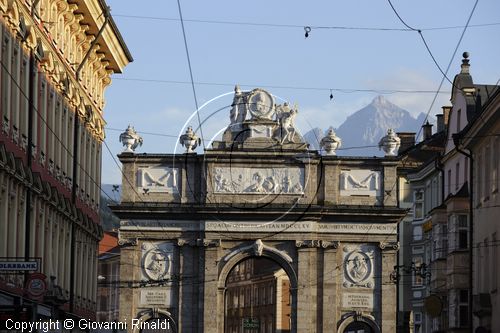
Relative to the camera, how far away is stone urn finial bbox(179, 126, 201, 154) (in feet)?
254

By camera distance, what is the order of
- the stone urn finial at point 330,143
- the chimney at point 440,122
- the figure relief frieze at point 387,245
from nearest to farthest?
1. the figure relief frieze at point 387,245
2. the stone urn finial at point 330,143
3. the chimney at point 440,122

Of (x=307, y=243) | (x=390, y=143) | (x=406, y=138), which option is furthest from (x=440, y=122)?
Result: (x=307, y=243)

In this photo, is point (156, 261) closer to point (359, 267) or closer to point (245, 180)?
point (245, 180)

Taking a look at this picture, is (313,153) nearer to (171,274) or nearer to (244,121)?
(244,121)

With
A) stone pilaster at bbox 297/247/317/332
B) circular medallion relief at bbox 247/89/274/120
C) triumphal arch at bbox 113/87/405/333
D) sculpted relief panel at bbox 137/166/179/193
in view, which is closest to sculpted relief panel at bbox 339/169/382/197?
triumphal arch at bbox 113/87/405/333

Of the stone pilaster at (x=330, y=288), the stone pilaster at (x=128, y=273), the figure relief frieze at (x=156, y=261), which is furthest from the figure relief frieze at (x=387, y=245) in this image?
the stone pilaster at (x=128, y=273)

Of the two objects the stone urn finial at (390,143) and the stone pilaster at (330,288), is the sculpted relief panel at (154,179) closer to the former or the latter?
the stone pilaster at (330,288)

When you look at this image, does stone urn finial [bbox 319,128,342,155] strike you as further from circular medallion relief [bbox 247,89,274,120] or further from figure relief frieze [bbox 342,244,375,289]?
figure relief frieze [bbox 342,244,375,289]

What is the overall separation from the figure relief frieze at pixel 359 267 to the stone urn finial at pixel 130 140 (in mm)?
10607

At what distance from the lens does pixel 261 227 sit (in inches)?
3022

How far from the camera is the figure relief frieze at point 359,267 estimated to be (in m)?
76.9

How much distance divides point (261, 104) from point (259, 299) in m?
58.2

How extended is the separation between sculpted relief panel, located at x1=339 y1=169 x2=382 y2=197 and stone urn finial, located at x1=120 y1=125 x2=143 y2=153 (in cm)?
935

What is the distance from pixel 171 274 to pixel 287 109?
9101mm
